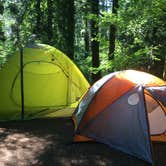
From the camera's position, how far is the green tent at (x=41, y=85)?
26.9 ft

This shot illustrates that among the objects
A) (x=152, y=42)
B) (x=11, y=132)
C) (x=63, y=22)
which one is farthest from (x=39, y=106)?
(x=63, y=22)

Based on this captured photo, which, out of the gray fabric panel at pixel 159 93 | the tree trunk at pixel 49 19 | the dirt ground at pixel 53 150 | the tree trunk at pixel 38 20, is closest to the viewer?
the dirt ground at pixel 53 150

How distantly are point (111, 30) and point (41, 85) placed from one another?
18.9ft

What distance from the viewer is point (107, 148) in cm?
578

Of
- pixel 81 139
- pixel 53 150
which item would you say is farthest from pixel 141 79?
pixel 53 150

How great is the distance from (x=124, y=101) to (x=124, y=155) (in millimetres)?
968

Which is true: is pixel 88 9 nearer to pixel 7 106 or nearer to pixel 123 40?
pixel 123 40

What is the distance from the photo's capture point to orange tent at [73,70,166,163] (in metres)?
5.44

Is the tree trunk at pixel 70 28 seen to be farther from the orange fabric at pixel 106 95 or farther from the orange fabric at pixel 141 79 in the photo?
the orange fabric at pixel 106 95

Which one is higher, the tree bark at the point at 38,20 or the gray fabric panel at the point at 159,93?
the tree bark at the point at 38,20

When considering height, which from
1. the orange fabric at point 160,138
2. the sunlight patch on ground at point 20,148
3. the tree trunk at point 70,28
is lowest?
the sunlight patch on ground at point 20,148

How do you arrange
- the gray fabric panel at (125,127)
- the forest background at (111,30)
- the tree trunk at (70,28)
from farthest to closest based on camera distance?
the tree trunk at (70,28) → the forest background at (111,30) → the gray fabric panel at (125,127)

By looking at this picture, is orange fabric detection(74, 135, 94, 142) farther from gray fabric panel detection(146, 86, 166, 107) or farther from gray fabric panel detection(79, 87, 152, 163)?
gray fabric panel detection(146, 86, 166, 107)

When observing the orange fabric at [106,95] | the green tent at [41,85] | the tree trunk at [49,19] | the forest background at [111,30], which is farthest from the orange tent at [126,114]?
the tree trunk at [49,19]
